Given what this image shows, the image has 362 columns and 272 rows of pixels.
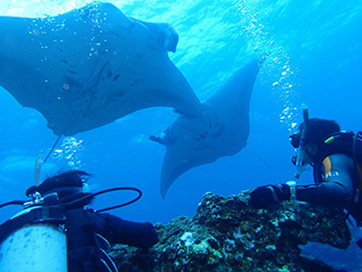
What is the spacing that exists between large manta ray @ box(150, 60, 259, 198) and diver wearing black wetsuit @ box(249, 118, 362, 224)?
4.66m

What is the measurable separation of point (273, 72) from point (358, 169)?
21.3 meters

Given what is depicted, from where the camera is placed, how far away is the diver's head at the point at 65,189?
6.41 feet

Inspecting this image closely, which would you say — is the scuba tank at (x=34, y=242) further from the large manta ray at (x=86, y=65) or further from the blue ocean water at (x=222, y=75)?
the large manta ray at (x=86, y=65)

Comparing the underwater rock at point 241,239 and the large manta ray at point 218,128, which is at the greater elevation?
the large manta ray at point 218,128

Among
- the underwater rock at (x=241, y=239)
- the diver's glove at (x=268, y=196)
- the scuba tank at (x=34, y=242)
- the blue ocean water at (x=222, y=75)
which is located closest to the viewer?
the scuba tank at (x=34, y=242)

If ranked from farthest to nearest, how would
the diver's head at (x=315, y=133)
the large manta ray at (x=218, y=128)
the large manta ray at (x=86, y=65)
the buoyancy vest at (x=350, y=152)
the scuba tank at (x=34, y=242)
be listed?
the large manta ray at (x=218, y=128)
the large manta ray at (x=86, y=65)
the diver's head at (x=315, y=133)
the buoyancy vest at (x=350, y=152)
the scuba tank at (x=34, y=242)

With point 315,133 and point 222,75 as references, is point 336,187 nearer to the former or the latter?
point 315,133

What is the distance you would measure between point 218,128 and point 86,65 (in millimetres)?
4879

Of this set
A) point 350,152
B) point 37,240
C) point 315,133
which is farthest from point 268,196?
point 37,240

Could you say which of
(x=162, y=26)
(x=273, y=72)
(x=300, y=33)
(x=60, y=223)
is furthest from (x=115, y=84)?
(x=273, y=72)

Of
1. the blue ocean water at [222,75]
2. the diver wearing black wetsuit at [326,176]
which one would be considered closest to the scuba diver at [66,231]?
the blue ocean water at [222,75]

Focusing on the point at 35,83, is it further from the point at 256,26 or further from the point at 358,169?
the point at 256,26

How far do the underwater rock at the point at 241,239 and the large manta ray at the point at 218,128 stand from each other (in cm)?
542

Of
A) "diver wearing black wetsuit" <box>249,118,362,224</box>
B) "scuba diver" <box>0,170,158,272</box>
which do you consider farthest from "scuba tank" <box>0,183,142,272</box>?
"diver wearing black wetsuit" <box>249,118,362,224</box>
